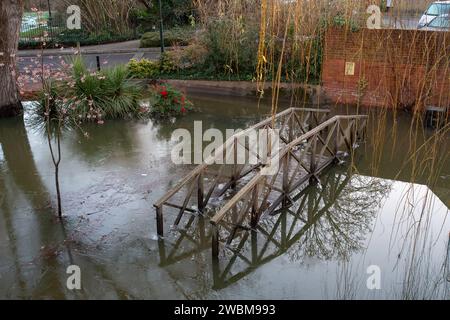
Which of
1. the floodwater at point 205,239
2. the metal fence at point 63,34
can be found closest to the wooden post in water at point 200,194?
the floodwater at point 205,239

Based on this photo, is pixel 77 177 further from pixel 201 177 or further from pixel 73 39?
pixel 73 39

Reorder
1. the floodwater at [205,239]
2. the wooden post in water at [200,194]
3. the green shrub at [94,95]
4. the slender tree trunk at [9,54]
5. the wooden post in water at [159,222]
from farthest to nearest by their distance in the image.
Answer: the green shrub at [94,95] → the slender tree trunk at [9,54] → the wooden post in water at [200,194] → the wooden post in water at [159,222] → the floodwater at [205,239]

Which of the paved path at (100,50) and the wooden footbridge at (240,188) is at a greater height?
the paved path at (100,50)

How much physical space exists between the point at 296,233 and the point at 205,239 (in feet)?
3.81

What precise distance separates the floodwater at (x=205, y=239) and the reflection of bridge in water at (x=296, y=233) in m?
0.02

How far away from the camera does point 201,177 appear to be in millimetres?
5922

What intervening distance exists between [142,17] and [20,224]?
57.0 feet

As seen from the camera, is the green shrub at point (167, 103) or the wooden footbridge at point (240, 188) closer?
the wooden footbridge at point (240, 188)

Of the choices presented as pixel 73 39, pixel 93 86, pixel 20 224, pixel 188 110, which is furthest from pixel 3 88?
pixel 73 39

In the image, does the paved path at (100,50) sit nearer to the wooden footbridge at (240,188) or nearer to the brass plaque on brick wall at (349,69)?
the brass plaque on brick wall at (349,69)

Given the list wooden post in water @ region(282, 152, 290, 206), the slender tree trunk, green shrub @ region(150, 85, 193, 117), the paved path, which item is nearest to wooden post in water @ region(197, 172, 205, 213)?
wooden post in water @ region(282, 152, 290, 206)

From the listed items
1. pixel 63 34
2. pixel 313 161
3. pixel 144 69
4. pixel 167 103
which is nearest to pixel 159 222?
pixel 313 161

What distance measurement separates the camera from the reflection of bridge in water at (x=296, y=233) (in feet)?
16.7

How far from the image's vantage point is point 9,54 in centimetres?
1001
